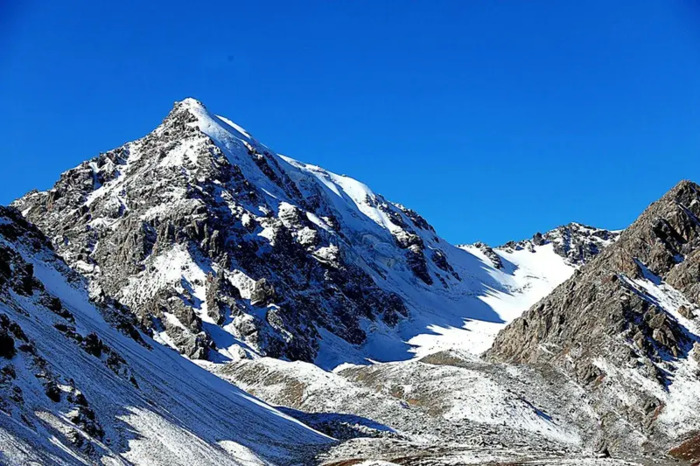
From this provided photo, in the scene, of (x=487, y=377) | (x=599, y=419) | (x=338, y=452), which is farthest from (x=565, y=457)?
(x=487, y=377)

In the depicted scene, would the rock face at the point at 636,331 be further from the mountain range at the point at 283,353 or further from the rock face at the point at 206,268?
the rock face at the point at 206,268

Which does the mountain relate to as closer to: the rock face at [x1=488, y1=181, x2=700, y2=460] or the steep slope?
the rock face at [x1=488, y1=181, x2=700, y2=460]

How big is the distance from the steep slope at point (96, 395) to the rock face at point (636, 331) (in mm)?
42210

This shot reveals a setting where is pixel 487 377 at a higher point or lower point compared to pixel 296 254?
lower

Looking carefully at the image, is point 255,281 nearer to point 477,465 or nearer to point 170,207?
point 170,207

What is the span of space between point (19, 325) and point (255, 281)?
11493 cm

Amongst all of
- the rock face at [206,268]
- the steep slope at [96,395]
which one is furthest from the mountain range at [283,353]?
the rock face at [206,268]

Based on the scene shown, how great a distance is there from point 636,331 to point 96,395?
254 ft

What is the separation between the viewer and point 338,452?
64.1 m

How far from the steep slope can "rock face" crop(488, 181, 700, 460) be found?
42.2 m

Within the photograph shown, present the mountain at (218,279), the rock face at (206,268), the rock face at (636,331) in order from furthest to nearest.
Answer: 1. the mountain at (218,279)
2. the rock face at (206,268)
3. the rock face at (636,331)

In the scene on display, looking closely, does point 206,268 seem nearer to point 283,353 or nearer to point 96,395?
point 283,353

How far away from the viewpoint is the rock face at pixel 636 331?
86.6m

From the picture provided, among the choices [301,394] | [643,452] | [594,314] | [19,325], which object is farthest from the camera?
[594,314]
